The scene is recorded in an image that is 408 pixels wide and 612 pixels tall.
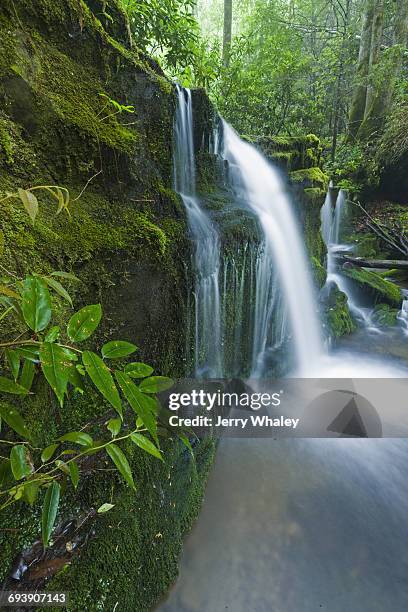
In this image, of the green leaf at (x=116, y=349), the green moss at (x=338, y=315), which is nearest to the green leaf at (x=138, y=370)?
the green leaf at (x=116, y=349)

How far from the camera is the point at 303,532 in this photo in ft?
7.64

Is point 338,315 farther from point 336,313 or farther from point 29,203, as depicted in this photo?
point 29,203

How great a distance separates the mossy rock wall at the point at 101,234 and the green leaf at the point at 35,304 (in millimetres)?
662

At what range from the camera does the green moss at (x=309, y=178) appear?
17.5 feet

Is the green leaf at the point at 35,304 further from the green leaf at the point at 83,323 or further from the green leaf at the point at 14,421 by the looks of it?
the green leaf at the point at 14,421

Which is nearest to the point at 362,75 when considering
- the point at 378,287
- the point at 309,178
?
the point at 309,178

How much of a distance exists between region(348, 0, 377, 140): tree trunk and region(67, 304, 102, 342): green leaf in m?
11.4

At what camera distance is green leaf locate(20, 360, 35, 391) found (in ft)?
2.82

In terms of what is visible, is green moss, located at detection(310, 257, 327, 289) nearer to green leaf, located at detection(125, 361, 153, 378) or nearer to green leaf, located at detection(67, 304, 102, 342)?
green leaf, located at detection(125, 361, 153, 378)

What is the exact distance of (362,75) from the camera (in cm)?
985

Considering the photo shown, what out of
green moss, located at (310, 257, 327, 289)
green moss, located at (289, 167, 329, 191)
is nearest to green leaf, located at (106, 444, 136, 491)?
green moss, located at (310, 257, 327, 289)

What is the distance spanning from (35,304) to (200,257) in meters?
1.99

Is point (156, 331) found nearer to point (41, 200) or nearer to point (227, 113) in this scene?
point (41, 200)

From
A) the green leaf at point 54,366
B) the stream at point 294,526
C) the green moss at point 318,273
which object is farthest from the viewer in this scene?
the green moss at point 318,273
